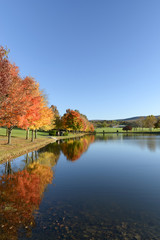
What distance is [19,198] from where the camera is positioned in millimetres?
8164

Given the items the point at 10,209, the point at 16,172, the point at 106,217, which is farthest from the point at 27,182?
the point at 106,217

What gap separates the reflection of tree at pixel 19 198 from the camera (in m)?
5.81

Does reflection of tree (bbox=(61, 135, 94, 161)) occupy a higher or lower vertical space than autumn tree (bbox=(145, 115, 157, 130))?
lower

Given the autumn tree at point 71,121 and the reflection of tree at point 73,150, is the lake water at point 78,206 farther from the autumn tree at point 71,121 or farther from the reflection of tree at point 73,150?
the autumn tree at point 71,121

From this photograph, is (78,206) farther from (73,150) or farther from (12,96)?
(73,150)

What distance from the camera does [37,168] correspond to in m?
14.5

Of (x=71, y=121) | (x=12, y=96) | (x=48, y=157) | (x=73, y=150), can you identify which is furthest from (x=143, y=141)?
(x=12, y=96)

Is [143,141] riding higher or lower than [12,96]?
lower

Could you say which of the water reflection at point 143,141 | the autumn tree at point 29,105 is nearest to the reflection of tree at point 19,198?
the autumn tree at point 29,105

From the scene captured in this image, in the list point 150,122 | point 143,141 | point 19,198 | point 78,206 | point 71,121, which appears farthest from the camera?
point 150,122

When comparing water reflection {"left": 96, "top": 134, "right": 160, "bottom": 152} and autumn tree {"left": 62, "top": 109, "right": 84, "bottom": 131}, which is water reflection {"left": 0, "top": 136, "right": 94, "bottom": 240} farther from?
autumn tree {"left": 62, "top": 109, "right": 84, "bottom": 131}

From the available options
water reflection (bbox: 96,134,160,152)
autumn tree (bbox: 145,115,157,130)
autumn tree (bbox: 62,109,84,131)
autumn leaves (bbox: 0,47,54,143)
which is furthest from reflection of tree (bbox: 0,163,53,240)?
autumn tree (bbox: 145,115,157,130)

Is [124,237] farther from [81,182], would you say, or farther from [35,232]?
[81,182]

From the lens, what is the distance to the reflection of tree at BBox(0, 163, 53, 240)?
5.81m
